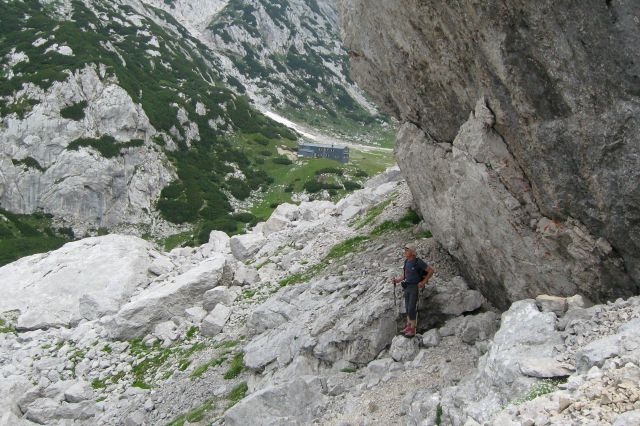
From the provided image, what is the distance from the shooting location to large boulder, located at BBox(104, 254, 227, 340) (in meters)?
22.8

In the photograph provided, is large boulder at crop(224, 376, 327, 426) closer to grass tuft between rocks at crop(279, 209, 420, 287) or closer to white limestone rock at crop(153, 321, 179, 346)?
grass tuft between rocks at crop(279, 209, 420, 287)

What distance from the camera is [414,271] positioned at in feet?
47.2

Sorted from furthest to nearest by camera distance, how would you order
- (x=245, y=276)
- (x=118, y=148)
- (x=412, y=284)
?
(x=118, y=148) < (x=245, y=276) < (x=412, y=284)

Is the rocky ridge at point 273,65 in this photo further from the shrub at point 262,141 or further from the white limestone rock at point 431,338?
the white limestone rock at point 431,338

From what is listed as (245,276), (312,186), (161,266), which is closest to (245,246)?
(161,266)

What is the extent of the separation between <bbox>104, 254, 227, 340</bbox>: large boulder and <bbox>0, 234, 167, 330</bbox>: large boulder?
2301mm

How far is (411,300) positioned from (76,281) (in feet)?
66.0

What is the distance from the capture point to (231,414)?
1426cm

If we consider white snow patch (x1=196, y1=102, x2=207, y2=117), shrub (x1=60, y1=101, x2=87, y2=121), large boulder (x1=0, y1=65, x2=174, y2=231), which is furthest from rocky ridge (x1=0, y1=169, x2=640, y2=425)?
white snow patch (x1=196, y1=102, x2=207, y2=117)

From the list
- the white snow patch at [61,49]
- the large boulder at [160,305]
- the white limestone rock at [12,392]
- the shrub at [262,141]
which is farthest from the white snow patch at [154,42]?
the white limestone rock at [12,392]

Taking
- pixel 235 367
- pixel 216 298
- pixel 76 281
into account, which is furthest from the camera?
pixel 76 281

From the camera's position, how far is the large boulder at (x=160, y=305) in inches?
898

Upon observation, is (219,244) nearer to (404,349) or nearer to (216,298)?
(216,298)

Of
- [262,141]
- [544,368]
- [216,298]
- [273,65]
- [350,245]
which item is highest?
[273,65]
